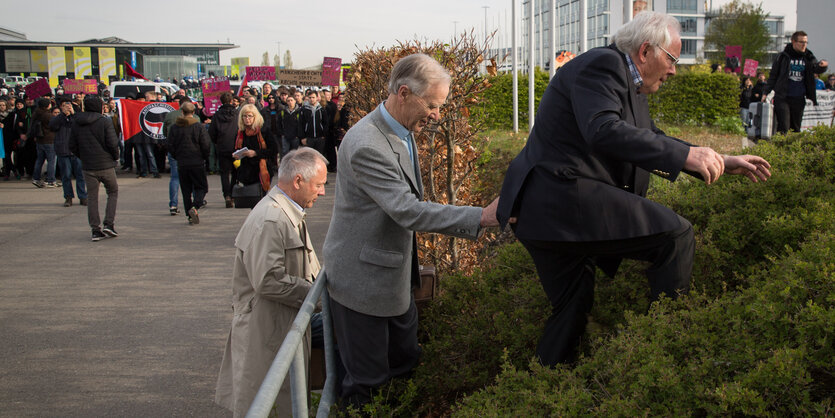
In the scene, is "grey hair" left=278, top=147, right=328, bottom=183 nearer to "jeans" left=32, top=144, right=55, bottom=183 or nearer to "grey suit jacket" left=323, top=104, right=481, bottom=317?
"grey suit jacket" left=323, top=104, right=481, bottom=317

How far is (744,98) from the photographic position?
21.7m

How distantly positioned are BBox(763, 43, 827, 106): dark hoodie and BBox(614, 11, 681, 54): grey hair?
901 cm

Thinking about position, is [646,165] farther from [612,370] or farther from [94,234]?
[94,234]

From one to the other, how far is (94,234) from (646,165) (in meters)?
10.1

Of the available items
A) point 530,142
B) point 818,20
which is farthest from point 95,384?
point 818,20

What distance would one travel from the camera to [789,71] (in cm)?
1090

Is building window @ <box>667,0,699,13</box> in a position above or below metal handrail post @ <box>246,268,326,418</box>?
above

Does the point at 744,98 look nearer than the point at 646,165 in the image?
No

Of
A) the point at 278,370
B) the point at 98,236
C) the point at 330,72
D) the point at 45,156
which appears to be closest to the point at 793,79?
the point at 98,236

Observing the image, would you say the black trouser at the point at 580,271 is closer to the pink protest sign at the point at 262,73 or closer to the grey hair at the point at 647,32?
the grey hair at the point at 647,32

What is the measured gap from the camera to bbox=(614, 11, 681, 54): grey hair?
2826 mm

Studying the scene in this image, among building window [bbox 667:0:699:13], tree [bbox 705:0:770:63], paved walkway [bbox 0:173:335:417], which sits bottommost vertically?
paved walkway [bbox 0:173:335:417]

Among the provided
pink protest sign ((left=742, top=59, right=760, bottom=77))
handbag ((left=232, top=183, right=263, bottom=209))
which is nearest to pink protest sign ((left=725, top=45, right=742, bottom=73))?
pink protest sign ((left=742, top=59, right=760, bottom=77))

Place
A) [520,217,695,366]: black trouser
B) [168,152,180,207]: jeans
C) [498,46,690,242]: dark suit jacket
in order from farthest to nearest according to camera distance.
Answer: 1. [168,152,180,207]: jeans
2. [520,217,695,366]: black trouser
3. [498,46,690,242]: dark suit jacket
